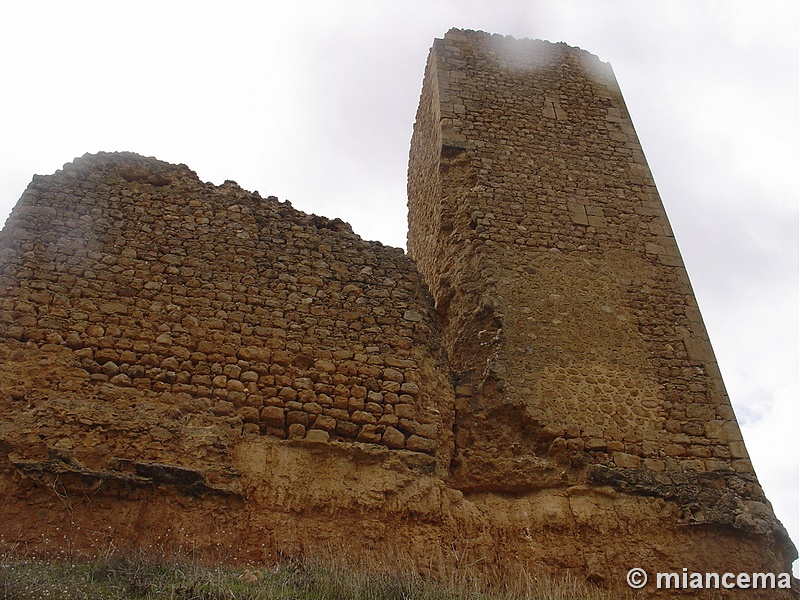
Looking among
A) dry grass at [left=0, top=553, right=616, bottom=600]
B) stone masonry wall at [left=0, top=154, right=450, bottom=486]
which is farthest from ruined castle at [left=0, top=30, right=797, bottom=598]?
dry grass at [left=0, top=553, right=616, bottom=600]

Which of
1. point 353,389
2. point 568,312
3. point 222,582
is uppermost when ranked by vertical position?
point 568,312

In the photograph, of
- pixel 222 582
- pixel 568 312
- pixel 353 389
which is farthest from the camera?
pixel 568 312

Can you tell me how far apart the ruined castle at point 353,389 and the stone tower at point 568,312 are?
1.0 inches

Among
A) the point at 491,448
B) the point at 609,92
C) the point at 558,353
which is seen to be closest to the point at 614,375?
the point at 558,353

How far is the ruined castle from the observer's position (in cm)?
447

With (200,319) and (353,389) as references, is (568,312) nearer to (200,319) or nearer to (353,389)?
(353,389)

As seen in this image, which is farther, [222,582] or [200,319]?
[200,319]

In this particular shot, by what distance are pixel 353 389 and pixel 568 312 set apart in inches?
88.6

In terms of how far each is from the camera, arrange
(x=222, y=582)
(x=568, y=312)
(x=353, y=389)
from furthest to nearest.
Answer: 1. (x=568, y=312)
2. (x=353, y=389)
3. (x=222, y=582)

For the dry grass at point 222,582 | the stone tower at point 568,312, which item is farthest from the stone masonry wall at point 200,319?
the dry grass at point 222,582

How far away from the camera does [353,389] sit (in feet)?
17.2

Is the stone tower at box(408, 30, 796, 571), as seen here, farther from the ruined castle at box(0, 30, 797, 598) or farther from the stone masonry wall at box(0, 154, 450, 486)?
the stone masonry wall at box(0, 154, 450, 486)

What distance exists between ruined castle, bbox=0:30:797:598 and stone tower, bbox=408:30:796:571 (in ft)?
0.08

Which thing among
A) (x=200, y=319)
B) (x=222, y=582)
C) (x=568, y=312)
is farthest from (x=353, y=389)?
(x=568, y=312)
